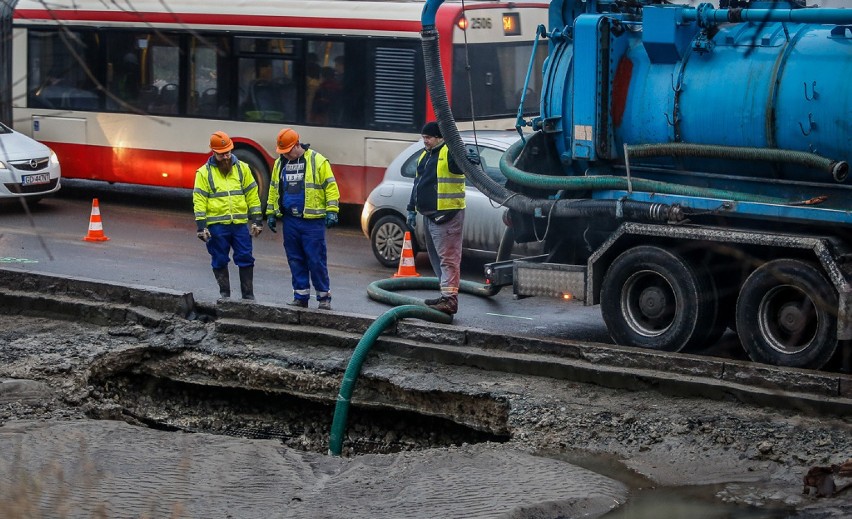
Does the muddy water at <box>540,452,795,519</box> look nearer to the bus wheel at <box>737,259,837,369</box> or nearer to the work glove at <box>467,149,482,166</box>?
the bus wheel at <box>737,259,837,369</box>

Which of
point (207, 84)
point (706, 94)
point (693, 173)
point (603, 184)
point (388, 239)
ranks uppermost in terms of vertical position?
point (207, 84)

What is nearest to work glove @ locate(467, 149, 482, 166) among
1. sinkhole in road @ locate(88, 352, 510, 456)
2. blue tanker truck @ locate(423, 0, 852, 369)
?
blue tanker truck @ locate(423, 0, 852, 369)

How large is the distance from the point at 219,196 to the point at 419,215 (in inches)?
129

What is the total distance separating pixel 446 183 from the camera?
10.5 meters

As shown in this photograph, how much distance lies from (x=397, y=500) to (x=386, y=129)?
31.9 ft

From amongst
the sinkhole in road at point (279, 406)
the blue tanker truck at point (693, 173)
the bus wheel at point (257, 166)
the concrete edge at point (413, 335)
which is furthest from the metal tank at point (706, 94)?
the bus wheel at point (257, 166)

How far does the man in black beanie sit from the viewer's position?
10523 mm

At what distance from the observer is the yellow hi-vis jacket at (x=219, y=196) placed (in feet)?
35.7

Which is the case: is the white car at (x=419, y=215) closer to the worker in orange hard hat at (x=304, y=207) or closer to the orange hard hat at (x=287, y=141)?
the worker in orange hard hat at (x=304, y=207)

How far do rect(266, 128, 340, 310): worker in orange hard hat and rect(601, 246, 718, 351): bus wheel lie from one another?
2550 mm

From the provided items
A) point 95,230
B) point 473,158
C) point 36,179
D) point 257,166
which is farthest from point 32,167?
point 473,158

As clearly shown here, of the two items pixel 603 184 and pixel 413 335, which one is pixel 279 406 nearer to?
pixel 413 335

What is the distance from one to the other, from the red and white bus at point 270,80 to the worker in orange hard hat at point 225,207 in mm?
4964

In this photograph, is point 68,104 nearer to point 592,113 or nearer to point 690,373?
point 592,113
